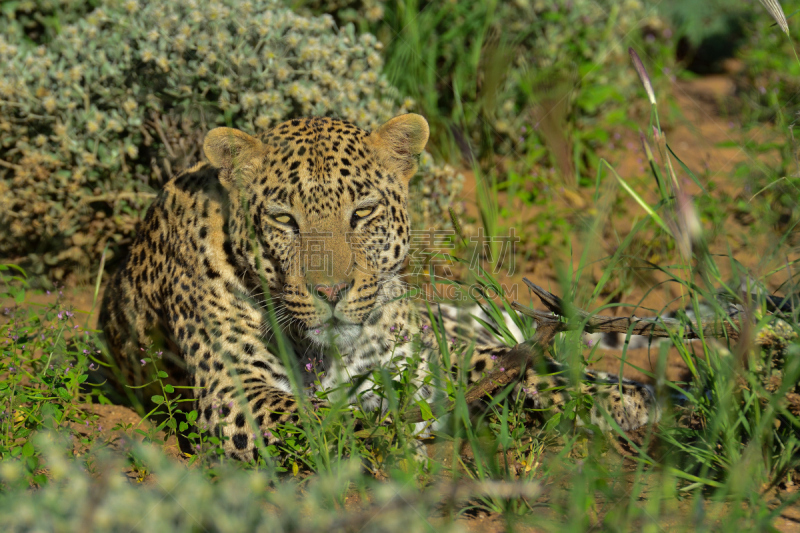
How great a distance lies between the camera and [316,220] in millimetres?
4086

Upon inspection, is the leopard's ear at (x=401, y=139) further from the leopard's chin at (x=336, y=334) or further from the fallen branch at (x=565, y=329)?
the fallen branch at (x=565, y=329)

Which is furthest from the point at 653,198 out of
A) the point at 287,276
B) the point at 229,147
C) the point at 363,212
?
the point at 229,147

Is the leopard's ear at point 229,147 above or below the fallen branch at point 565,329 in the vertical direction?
above

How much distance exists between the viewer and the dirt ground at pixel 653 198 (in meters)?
4.31

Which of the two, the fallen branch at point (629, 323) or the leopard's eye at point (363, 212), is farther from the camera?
the leopard's eye at point (363, 212)

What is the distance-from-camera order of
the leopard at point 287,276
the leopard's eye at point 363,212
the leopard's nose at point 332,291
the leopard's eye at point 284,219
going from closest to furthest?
the leopard's nose at point 332,291 → the leopard at point 287,276 → the leopard's eye at point 284,219 → the leopard's eye at point 363,212

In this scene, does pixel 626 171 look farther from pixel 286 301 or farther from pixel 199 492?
pixel 199 492

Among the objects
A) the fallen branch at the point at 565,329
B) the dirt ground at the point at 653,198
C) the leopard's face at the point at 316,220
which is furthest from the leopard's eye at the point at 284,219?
the dirt ground at the point at 653,198

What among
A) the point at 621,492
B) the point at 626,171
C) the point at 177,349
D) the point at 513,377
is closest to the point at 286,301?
the point at 177,349

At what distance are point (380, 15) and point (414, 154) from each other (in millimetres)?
3249

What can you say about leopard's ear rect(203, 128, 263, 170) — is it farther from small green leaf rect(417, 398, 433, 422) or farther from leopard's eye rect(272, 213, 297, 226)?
small green leaf rect(417, 398, 433, 422)

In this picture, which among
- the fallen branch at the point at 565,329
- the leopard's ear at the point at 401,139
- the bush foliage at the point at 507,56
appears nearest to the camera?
the fallen branch at the point at 565,329

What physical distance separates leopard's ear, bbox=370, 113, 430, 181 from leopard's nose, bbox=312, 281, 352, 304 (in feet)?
2.98

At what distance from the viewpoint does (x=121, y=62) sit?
5887 millimetres
